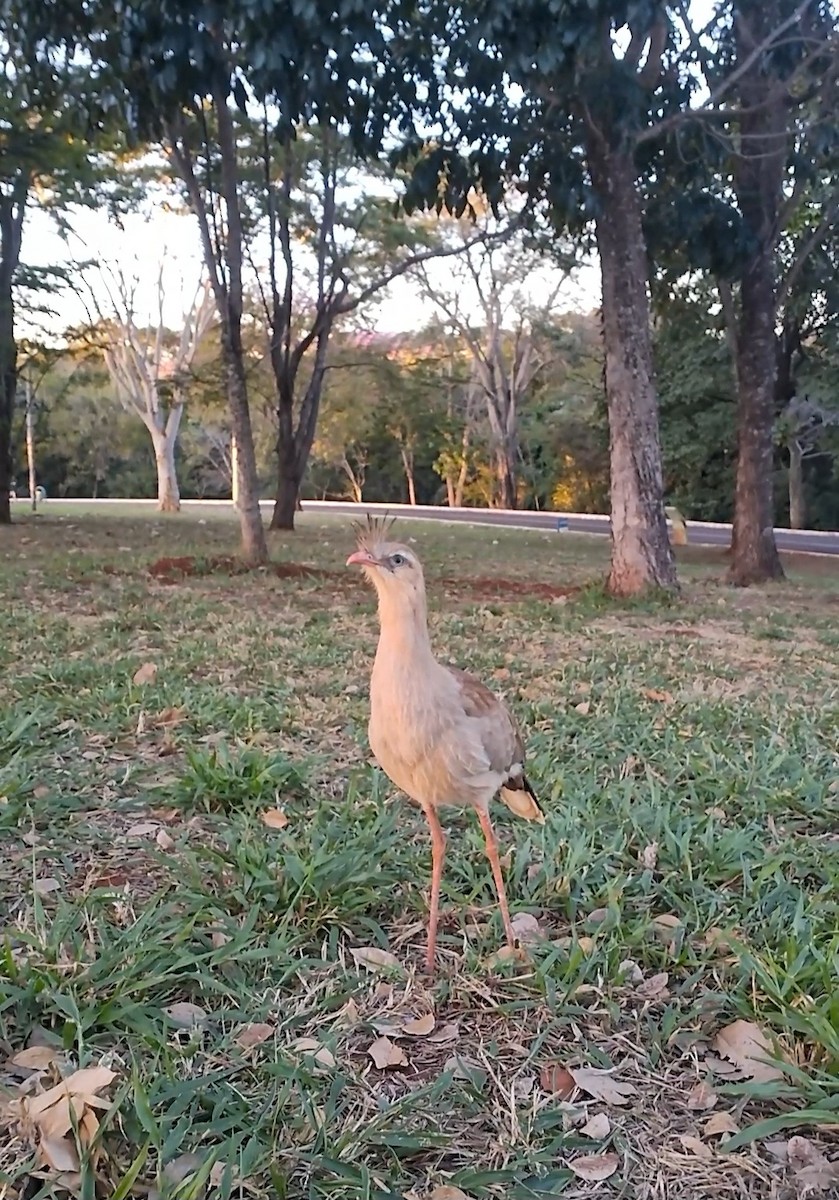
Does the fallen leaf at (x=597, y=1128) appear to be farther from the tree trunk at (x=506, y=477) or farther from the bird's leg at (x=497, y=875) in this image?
the tree trunk at (x=506, y=477)

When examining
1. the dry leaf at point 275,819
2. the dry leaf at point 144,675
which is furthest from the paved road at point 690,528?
the dry leaf at point 275,819

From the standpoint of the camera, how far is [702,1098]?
1.93 metres

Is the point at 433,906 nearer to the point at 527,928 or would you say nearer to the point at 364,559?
the point at 527,928

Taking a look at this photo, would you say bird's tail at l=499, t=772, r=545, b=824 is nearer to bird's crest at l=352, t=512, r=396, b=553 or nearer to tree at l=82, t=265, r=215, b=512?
bird's crest at l=352, t=512, r=396, b=553

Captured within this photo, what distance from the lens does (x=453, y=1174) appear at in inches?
67.2

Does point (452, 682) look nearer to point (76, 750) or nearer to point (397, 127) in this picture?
point (76, 750)

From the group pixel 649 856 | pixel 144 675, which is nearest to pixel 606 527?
pixel 144 675

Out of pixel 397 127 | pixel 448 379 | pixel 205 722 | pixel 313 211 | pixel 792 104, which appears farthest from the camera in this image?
pixel 448 379

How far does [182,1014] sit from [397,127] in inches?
284

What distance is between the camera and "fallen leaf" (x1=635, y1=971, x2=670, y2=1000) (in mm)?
2275

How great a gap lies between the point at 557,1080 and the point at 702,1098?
11.1 inches

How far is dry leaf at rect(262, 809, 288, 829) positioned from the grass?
3cm

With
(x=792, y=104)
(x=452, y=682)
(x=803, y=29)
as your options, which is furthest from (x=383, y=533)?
(x=792, y=104)

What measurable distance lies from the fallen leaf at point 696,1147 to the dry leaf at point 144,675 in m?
3.35
